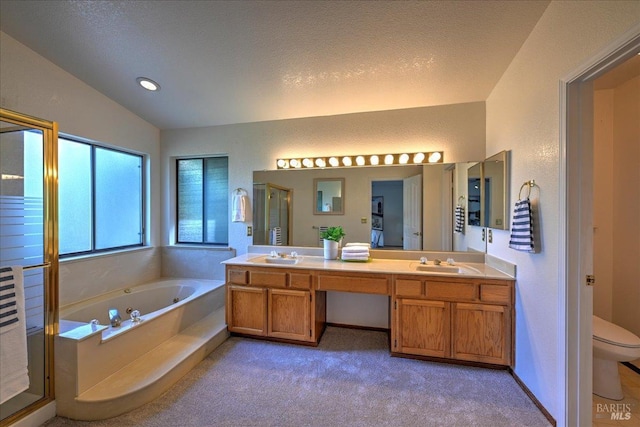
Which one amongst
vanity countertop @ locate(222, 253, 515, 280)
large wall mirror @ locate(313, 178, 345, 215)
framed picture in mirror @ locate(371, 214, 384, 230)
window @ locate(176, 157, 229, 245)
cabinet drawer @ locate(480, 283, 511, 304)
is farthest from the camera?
window @ locate(176, 157, 229, 245)

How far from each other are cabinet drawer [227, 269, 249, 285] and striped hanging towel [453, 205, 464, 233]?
2.28m

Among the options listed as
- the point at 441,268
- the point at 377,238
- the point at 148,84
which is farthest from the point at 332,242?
the point at 148,84

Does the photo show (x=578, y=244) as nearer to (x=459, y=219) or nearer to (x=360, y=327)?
(x=459, y=219)

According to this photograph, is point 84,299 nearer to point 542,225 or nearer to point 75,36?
point 75,36

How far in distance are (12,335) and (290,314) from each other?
1877mm

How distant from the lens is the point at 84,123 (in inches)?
108

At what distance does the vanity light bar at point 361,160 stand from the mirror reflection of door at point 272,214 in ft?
1.10

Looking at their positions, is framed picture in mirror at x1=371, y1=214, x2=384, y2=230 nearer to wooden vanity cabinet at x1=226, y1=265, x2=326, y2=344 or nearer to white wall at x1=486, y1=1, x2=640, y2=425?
wooden vanity cabinet at x1=226, y1=265, x2=326, y2=344

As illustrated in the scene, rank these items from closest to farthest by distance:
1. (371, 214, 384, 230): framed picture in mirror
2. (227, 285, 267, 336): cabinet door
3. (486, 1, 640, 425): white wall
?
(486, 1, 640, 425): white wall
(227, 285, 267, 336): cabinet door
(371, 214, 384, 230): framed picture in mirror

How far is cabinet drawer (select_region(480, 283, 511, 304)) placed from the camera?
85.7 inches

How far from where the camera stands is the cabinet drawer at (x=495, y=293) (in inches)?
85.7

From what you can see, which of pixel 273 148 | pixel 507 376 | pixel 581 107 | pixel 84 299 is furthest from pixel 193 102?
pixel 507 376

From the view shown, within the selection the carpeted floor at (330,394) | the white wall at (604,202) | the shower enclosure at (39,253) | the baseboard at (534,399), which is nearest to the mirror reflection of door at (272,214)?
the carpeted floor at (330,394)

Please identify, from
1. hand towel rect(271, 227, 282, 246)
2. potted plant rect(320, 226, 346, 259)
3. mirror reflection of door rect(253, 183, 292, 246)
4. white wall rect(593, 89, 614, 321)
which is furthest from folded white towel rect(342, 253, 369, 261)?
white wall rect(593, 89, 614, 321)
